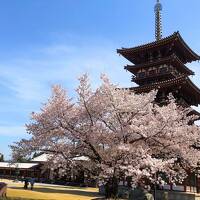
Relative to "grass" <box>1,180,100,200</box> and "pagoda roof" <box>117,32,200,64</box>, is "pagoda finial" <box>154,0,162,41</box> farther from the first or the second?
"grass" <box>1,180,100,200</box>

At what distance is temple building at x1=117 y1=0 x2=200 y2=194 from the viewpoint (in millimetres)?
40844

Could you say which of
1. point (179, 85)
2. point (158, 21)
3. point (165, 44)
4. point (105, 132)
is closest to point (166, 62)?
point (165, 44)

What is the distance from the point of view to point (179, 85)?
132 ft

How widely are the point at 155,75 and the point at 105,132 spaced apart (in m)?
23.7

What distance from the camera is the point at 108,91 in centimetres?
2123

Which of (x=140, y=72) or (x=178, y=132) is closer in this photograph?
(x=178, y=132)

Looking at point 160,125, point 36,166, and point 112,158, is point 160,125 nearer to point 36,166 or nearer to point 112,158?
point 112,158

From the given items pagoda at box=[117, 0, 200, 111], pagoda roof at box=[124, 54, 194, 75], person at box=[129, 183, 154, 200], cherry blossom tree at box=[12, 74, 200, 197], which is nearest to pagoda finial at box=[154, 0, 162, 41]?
pagoda at box=[117, 0, 200, 111]

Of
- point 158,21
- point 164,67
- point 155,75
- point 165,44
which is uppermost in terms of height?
point 158,21

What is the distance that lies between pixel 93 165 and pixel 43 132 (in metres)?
3.87

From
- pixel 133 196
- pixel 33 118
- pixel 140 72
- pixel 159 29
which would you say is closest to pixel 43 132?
pixel 33 118

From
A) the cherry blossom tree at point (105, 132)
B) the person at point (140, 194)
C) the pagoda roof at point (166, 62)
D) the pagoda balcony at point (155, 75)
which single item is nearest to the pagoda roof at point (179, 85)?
the pagoda balcony at point (155, 75)

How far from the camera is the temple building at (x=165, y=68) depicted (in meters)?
40.8

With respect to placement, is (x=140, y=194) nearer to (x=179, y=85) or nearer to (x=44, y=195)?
(x=44, y=195)
